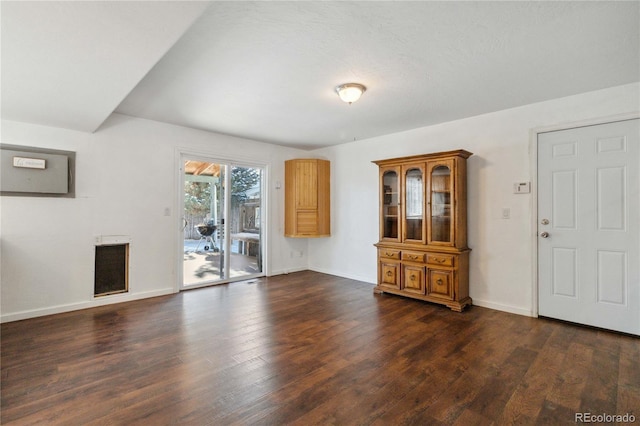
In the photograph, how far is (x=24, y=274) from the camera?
11.3 feet

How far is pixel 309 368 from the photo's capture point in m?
2.34

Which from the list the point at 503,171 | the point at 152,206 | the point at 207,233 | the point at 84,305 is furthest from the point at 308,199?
the point at 84,305

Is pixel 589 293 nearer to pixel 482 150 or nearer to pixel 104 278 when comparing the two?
pixel 482 150

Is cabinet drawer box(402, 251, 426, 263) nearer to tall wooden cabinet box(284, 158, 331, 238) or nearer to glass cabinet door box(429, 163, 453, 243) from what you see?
glass cabinet door box(429, 163, 453, 243)

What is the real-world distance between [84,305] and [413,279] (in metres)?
4.22

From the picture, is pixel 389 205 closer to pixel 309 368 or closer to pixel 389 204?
pixel 389 204

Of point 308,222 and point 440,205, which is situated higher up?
point 440,205

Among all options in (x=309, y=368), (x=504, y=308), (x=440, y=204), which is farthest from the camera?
(x=440, y=204)

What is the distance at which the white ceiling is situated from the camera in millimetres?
1800

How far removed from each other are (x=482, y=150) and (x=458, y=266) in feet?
5.03

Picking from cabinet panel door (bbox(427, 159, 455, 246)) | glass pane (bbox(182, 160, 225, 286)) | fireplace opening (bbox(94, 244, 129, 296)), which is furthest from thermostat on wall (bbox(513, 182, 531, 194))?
fireplace opening (bbox(94, 244, 129, 296))

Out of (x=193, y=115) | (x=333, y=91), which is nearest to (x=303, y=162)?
(x=193, y=115)

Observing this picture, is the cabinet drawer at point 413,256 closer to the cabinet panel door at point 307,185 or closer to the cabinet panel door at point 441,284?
the cabinet panel door at point 441,284

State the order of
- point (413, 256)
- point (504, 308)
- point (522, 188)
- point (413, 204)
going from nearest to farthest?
1. point (522, 188)
2. point (504, 308)
3. point (413, 256)
4. point (413, 204)
